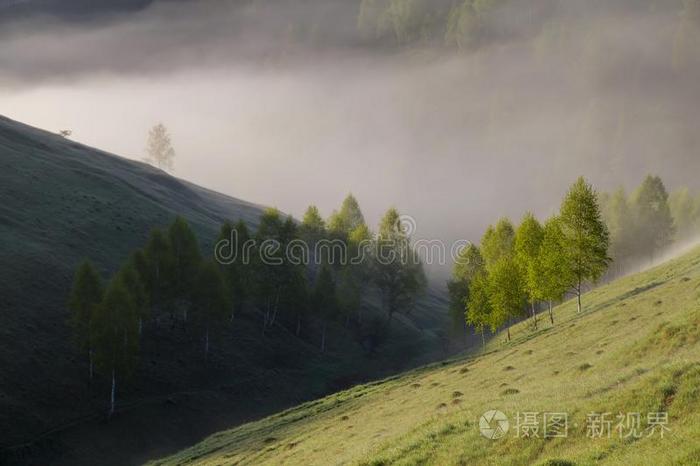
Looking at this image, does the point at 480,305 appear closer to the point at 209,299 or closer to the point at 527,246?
the point at 527,246

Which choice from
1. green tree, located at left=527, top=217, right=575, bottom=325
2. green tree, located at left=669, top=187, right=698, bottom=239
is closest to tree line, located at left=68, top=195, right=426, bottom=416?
green tree, located at left=527, top=217, right=575, bottom=325

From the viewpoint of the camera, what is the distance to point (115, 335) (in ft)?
194

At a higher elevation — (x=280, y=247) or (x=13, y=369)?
(x=280, y=247)

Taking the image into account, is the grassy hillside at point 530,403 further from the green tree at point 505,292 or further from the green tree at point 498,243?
A: the green tree at point 498,243

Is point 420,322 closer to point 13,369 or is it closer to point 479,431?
point 13,369

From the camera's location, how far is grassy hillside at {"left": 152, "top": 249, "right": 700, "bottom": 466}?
19.9 m

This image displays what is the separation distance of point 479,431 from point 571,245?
42.6m

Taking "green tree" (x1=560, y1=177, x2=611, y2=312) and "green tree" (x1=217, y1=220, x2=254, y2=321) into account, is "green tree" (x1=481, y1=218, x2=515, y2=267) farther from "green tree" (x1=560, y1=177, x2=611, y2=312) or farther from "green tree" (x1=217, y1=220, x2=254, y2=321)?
"green tree" (x1=217, y1=220, x2=254, y2=321)

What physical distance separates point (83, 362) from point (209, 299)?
16.0 meters

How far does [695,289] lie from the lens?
1698 inches

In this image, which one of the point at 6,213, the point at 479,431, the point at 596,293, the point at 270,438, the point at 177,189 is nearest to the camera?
the point at 479,431

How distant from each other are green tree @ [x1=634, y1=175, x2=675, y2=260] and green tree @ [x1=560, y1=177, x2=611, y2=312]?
59149mm

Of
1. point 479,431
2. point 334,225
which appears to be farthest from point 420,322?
point 479,431

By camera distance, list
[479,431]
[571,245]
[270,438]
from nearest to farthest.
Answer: [479,431] → [270,438] → [571,245]
